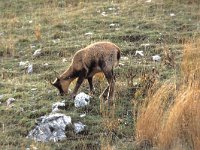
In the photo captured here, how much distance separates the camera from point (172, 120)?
8414 mm

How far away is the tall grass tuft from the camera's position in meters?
8.34

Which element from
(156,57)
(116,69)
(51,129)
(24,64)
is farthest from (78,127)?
(24,64)

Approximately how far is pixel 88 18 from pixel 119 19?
1122mm

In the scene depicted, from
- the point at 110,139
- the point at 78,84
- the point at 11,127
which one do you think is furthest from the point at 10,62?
the point at 110,139

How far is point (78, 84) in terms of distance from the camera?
1116 centimetres

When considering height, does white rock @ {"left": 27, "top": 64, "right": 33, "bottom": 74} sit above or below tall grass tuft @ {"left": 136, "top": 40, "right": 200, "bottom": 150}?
below

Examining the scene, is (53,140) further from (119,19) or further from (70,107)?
(119,19)

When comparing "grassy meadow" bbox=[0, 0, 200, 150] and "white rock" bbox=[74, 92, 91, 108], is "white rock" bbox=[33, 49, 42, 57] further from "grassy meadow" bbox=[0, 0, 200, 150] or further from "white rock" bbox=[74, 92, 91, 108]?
"white rock" bbox=[74, 92, 91, 108]

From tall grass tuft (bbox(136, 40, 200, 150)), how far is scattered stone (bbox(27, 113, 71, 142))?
1380mm

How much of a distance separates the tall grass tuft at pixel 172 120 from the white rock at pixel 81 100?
148 cm

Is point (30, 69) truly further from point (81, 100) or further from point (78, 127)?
point (78, 127)

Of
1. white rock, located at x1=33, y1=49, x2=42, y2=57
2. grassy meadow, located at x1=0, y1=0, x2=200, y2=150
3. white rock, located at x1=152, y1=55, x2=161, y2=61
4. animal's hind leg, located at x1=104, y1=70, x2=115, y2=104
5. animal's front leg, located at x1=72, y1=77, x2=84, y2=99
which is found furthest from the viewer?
white rock, located at x1=33, y1=49, x2=42, y2=57

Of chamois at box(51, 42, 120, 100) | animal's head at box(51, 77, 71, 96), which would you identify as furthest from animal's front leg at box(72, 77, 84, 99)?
animal's head at box(51, 77, 71, 96)

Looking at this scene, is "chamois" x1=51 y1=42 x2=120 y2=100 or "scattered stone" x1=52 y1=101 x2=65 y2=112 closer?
"scattered stone" x1=52 y1=101 x2=65 y2=112
